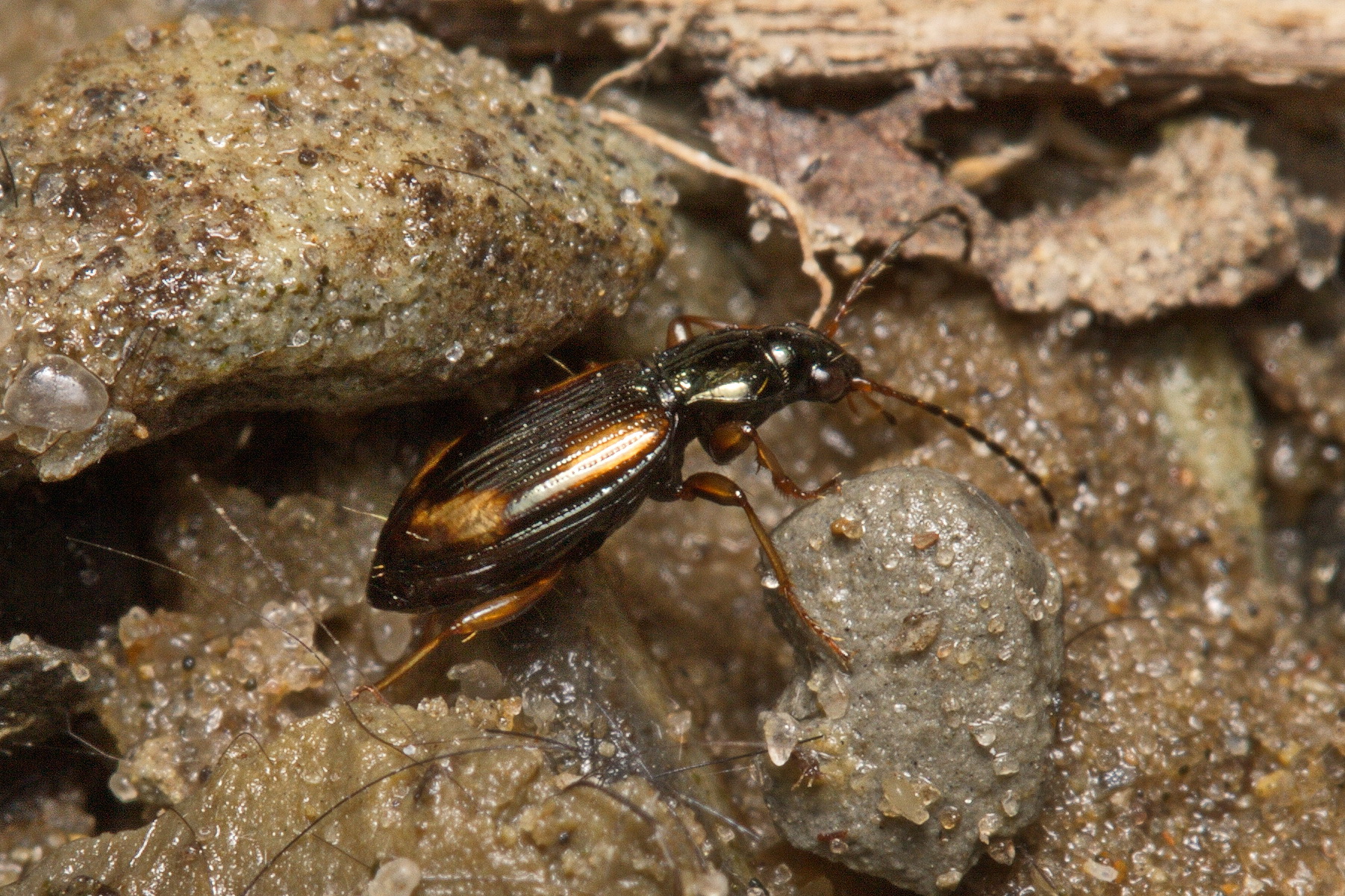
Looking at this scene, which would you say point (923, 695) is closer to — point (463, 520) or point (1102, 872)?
point (1102, 872)

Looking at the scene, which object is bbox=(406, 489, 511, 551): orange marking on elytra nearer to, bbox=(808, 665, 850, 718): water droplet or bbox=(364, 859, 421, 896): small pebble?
bbox=(364, 859, 421, 896): small pebble

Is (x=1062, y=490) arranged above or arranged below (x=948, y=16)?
below

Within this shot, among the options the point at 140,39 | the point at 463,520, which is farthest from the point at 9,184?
the point at 463,520

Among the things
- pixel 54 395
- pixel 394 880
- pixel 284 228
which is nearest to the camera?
pixel 394 880

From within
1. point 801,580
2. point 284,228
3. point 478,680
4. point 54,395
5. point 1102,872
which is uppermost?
point 284,228

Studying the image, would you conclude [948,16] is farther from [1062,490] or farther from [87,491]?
[87,491]

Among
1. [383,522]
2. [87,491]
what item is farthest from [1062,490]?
[87,491]
